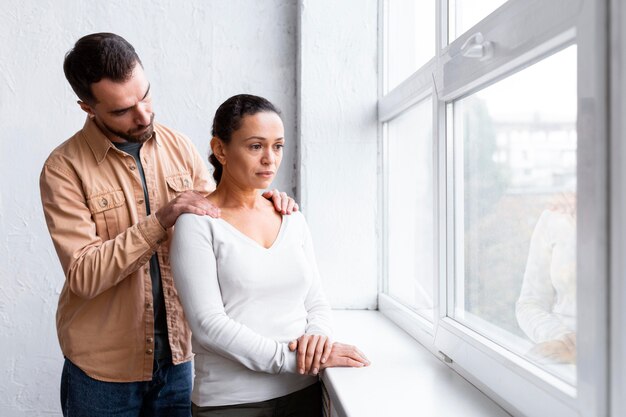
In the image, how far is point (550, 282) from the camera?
1132 millimetres

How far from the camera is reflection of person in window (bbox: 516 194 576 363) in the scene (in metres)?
1.05

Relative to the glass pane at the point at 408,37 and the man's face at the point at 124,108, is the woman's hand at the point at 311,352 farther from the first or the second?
the glass pane at the point at 408,37

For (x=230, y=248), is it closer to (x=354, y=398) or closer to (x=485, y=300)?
(x=354, y=398)

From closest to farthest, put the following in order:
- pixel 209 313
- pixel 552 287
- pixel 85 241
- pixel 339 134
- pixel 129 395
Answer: pixel 552 287, pixel 209 313, pixel 85 241, pixel 129 395, pixel 339 134

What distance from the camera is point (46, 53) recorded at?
243cm

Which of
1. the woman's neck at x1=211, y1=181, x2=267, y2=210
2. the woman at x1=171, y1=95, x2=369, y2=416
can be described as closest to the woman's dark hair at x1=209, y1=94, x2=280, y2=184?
the woman at x1=171, y1=95, x2=369, y2=416

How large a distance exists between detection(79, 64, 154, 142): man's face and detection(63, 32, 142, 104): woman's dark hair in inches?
0.6

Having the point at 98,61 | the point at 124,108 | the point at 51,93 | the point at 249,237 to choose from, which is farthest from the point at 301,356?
the point at 51,93

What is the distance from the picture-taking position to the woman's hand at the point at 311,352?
1.47 meters

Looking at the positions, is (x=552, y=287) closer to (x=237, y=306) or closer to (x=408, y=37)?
(x=237, y=306)

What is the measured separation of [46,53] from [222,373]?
1.60m

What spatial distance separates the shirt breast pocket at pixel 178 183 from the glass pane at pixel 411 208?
72 cm

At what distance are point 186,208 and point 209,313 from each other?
0.26m

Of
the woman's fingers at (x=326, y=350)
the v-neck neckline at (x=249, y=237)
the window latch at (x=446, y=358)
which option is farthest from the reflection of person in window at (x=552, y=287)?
the v-neck neckline at (x=249, y=237)
